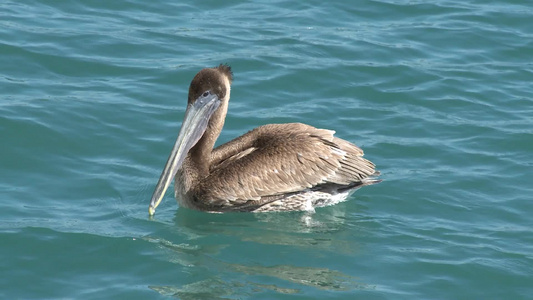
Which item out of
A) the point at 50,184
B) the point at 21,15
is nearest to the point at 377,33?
the point at 21,15

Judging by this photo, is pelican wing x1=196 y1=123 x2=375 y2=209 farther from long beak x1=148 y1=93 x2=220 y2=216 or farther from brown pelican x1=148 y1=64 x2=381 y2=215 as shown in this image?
long beak x1=148 y1=93 x2=220 y2=216

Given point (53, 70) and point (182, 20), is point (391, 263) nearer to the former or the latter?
point (53, 70)

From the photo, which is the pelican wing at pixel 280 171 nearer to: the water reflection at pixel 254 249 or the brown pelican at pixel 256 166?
the brown pelican at pixel 256 166

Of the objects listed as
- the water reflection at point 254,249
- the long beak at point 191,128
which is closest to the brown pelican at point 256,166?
the long beak at point 191,128

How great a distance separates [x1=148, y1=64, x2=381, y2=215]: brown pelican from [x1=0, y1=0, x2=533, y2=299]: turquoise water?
19cm

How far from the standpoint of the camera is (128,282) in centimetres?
788

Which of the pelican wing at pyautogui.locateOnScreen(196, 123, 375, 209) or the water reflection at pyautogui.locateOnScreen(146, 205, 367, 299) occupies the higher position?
the pelican wing at pyautogui.locateOnScreen(196, 123, 375, 209)

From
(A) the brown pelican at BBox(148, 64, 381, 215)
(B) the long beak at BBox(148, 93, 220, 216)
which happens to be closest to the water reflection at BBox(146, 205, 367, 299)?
(A) the brown pelican at BBox(148, 64, 381, 215)

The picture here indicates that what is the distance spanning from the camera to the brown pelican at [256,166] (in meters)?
9.47

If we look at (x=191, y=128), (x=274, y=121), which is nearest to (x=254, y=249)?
(x=191, y=128)

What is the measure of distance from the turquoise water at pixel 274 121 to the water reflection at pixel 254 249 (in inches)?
0.9

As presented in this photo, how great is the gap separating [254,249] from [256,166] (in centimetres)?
114

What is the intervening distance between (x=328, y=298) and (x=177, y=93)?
4944 millimetres

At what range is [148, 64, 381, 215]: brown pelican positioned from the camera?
947 centimetres
